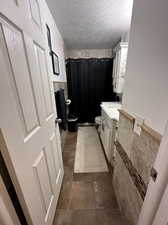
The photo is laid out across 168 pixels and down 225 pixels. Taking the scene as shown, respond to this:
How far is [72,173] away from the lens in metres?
1.71

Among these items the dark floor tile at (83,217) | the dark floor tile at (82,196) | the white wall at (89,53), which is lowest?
the dark floor tile at (82,196)

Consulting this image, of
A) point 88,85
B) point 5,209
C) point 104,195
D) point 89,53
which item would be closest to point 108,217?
point 104,195

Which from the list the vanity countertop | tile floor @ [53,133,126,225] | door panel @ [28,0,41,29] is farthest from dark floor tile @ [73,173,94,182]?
door panel @ [28,0,41,29]

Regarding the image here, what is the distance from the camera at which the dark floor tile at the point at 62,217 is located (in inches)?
43.8

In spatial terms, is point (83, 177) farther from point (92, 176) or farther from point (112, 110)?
point (112, 110)

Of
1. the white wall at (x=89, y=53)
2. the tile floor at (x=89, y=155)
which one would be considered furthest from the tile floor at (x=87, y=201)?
the white wall at (x=89, y=53)

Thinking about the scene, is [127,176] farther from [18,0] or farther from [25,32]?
[18,0]

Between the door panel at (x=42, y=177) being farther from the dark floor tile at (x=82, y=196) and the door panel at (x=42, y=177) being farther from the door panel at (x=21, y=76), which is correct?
the dark floor tile at (x=82, y=196)

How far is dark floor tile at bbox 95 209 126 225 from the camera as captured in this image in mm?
1106

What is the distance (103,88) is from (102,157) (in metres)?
2.06

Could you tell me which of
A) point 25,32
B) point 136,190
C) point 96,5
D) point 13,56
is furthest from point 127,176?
point 96,5

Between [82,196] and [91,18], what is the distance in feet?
8.58

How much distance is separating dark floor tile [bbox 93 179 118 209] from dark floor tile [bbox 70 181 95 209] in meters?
0.06

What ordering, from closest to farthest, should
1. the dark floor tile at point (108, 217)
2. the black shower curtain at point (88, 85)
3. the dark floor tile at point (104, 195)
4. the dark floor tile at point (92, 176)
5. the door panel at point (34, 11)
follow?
the door panel at point (34, 11)
the dark floor tile at point (108, 217)
the dark floor tile at point (104, 195)
the dark floor tile at point (92, 176)
the black shower curtain at point (88, 85)
